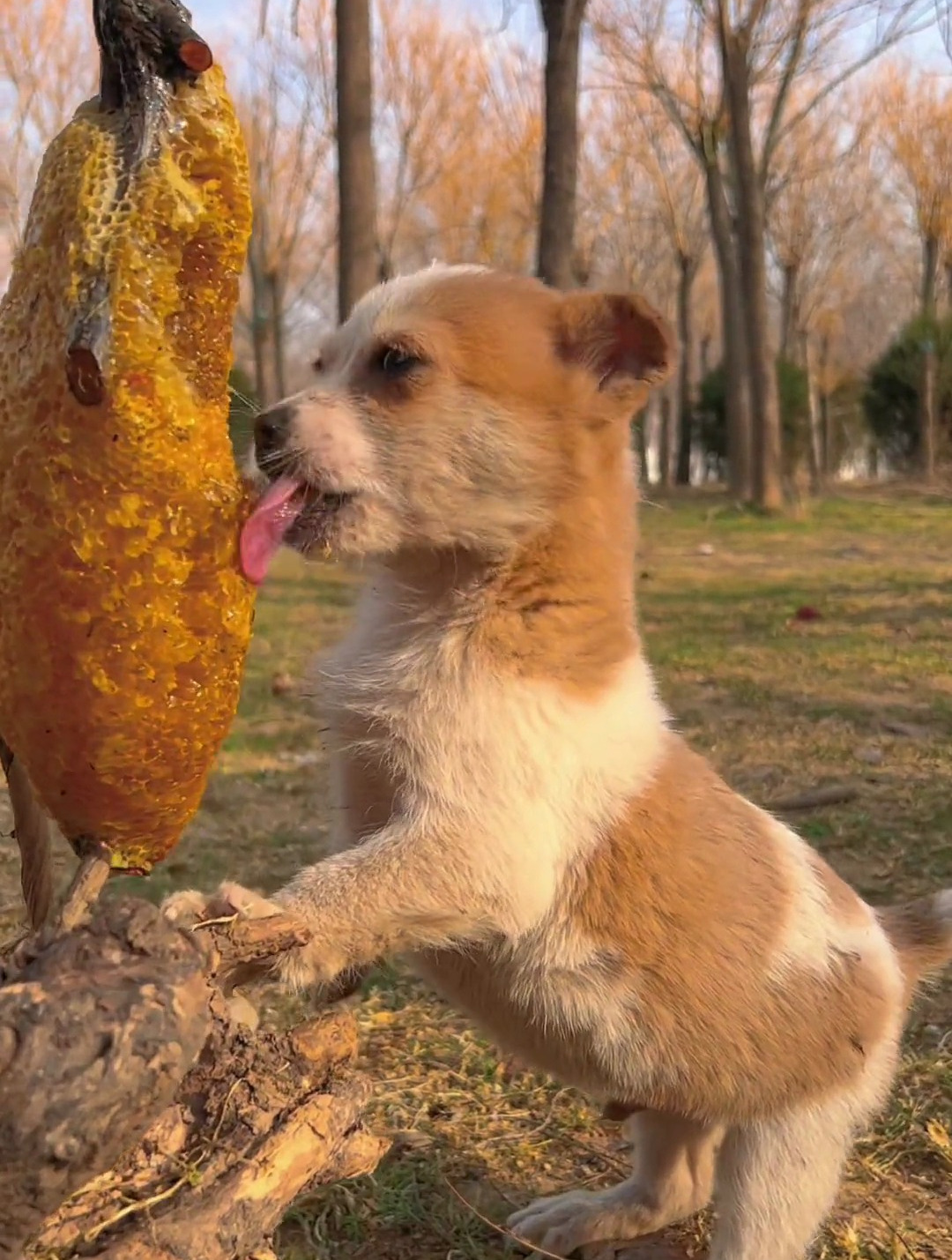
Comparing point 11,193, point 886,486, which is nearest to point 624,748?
point 11,193

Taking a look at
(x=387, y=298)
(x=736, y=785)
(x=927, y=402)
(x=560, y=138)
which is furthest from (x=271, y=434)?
(x=927, y=402)

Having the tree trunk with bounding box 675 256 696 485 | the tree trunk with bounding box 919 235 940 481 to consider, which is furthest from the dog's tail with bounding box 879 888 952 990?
the tree trunk with bounding box 675 256 696 485

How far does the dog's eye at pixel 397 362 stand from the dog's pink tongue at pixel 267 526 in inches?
10.7

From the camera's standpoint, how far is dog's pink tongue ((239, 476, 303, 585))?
5.43 ft

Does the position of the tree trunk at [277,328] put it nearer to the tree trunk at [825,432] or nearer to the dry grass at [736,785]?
the tree trunk at [825,432]

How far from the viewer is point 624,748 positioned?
2.05 m

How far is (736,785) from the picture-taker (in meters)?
5.05

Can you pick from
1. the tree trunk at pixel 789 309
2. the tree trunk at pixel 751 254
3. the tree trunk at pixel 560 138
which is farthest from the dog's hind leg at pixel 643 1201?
the tree trunk at pixel 789 309

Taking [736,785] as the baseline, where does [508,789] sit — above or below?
above

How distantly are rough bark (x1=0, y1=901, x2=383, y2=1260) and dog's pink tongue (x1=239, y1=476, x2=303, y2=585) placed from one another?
0.48 meters

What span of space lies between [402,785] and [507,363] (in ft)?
2.39

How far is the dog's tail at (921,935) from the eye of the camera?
2.36m

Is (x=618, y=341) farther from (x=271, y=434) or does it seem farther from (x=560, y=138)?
(x=560, y=138)

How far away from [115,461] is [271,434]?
1.66 feet
